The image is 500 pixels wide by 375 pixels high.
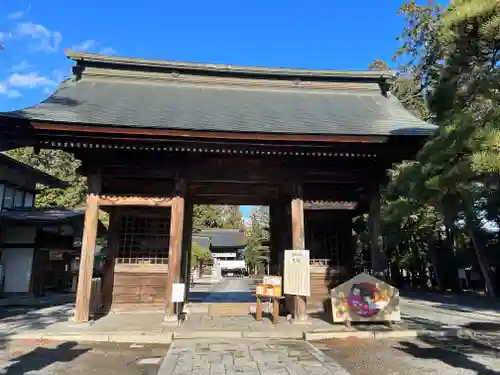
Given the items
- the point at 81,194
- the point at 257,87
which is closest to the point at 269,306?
the point at 257,87

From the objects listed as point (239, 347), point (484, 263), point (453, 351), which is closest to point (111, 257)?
point (239, 347)

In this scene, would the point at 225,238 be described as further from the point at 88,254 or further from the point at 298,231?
the point at 88,254

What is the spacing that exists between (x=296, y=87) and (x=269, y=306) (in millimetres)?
7453

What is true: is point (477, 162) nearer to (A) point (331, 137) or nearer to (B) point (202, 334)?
(A) point (331, 137)

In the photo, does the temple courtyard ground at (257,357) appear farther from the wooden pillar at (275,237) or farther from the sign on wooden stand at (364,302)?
the wooden pillar at (275,237)

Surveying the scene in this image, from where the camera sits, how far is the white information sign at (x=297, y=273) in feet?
28.1

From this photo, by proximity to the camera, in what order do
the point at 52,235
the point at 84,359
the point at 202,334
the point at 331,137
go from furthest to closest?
the point at 52,235 → the point at 331,137 → the point at 202,334 → the point at 84,359

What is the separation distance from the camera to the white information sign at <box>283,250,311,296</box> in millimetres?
8562

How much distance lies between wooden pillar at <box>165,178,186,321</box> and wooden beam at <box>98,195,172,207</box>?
299mm

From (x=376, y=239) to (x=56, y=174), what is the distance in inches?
→ 1064

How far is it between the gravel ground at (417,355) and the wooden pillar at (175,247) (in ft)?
11.6

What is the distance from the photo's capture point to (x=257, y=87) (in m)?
12.3

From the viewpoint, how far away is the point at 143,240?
1073 cm

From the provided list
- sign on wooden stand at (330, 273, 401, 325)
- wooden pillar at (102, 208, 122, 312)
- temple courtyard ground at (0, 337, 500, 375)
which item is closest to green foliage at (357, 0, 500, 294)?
sign on wooden stand at (330, 273, 401, 325)
